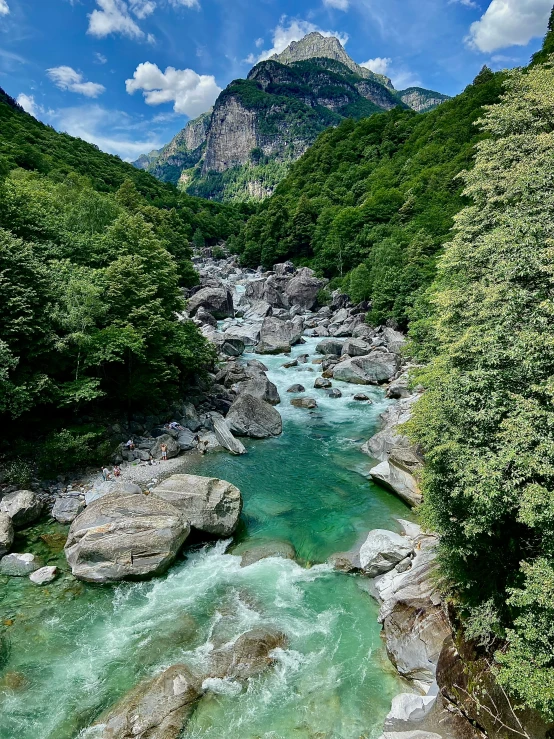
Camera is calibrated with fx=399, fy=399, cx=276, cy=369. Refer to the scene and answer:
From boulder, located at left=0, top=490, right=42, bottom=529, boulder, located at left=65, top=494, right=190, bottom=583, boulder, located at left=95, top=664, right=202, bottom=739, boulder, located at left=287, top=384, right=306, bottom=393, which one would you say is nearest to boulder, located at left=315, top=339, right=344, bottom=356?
boulder, located at left=287, top=384, right=306, bottom=393

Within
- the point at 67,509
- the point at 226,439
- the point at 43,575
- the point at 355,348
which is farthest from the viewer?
the point at 355,348

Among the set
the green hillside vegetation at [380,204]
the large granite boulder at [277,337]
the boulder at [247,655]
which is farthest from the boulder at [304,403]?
the boulder at [247,655]

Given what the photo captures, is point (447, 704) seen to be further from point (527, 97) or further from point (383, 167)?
point (383, 167)

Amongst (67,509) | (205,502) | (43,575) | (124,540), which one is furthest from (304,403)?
(43,575)

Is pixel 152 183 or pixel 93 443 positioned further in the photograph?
pixel 152 183

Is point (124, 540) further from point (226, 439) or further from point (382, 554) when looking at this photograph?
point (226, 439)

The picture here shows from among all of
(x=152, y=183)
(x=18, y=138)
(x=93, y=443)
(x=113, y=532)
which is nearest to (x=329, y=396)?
(x=93, y=443)

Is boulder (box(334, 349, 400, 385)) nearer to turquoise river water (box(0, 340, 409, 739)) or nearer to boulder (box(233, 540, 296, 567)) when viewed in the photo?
turquoise river water (box(0, 340, 409, 739))
